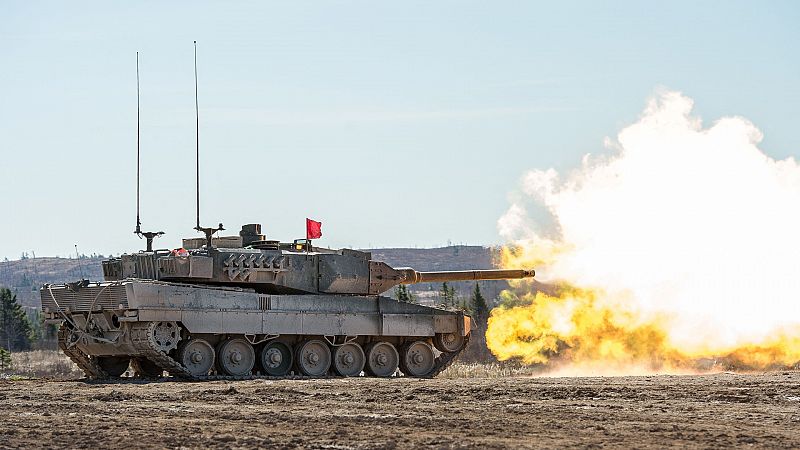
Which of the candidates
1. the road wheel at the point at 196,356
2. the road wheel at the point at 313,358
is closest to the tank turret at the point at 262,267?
the road wheel at the point at 313,358

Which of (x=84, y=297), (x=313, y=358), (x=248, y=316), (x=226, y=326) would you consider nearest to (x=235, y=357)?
(x=226, y=326)

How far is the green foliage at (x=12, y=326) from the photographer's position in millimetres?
105625

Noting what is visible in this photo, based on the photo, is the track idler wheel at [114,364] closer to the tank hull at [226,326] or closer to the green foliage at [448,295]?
the tank hull at [226,326]

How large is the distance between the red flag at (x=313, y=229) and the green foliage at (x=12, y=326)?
7509cm

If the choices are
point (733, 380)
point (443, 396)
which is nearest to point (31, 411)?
point (443, 396)

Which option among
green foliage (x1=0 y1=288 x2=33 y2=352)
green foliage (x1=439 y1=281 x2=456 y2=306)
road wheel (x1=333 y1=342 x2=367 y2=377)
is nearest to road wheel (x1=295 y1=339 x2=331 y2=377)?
road wheel (x1=333 y1=342 x2=367 y2=377)

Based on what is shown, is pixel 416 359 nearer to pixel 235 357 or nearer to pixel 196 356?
pixel 235 357

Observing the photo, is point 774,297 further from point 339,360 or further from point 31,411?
point 31,411

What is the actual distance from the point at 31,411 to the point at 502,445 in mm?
9103

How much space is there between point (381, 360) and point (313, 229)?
12.7 feet

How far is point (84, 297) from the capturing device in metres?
31.8

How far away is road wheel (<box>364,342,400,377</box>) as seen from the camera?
3472 centimetres

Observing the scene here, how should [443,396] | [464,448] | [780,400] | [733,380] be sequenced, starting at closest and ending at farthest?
[464,448] → [780,400] → [443,396] → [733,380]

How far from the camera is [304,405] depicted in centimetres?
2170
